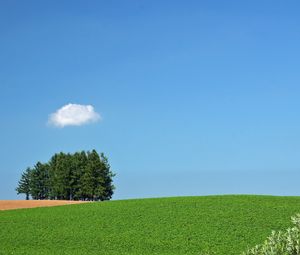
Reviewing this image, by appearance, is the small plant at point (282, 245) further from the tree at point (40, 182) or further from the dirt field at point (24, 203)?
the tree at point (40, 182)

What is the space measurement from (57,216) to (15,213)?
7.16 m

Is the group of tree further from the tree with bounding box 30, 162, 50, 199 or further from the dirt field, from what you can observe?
the dirt field

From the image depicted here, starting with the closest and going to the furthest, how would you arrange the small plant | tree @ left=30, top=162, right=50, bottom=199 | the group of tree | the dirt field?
the small plant < the dirt field < the group of tree < tree @ left=30, top=162, right=50, bottom=199

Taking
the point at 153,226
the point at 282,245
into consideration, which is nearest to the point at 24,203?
the point at 153,226

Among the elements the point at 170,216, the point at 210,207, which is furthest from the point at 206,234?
the point at 210,207

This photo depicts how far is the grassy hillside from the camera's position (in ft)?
99.1

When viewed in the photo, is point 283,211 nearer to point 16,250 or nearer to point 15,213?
point 16,250

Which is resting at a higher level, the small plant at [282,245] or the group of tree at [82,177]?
the group of tree at [82,177]

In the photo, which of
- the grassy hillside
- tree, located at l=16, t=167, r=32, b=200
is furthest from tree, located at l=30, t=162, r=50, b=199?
the grassy hillside

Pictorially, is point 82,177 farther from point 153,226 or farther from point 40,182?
point 153,226

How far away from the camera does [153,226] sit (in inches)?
1398

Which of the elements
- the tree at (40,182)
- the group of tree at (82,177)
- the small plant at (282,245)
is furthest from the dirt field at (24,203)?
the small plant at (282,245)

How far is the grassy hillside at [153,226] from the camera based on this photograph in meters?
30.2

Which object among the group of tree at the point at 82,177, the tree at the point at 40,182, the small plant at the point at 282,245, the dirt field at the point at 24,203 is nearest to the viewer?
the small plant at the point at 282,245
